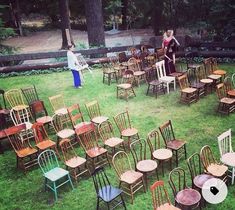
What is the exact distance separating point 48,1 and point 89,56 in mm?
20447

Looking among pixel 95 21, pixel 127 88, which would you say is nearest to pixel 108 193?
pixel 127 88

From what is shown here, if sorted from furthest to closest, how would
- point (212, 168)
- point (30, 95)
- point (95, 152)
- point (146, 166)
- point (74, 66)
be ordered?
point (74, 66) < point (30, 95) < point (95, 152) < point (146, 166) < point (212, 168)

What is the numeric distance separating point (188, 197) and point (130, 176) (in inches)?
54.4

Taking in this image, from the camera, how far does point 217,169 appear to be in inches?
290

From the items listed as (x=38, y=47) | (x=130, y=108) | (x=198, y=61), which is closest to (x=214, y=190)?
(x=130, y=108)

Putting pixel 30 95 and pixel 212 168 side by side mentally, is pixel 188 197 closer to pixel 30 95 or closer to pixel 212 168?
pixel 212 168

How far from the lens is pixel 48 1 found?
3597cm

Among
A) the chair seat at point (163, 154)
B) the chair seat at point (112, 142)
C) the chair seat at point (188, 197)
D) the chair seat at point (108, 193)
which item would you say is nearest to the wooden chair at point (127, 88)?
the chair seat at point (112, 142)

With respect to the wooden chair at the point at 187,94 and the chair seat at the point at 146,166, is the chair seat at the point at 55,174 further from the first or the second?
the wooden chair at the point at 187,94

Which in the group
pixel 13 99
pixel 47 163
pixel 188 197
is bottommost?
pixel 47 163

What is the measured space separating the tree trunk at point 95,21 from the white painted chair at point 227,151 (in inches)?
469

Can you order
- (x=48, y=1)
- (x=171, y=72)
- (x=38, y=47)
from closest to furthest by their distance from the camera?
(x=171, y=72), (x=38, y=47), (x=48, y=1)

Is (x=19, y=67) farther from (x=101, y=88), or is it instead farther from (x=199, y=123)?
(x=199, y=123)

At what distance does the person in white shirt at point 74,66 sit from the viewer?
44.8 ft
